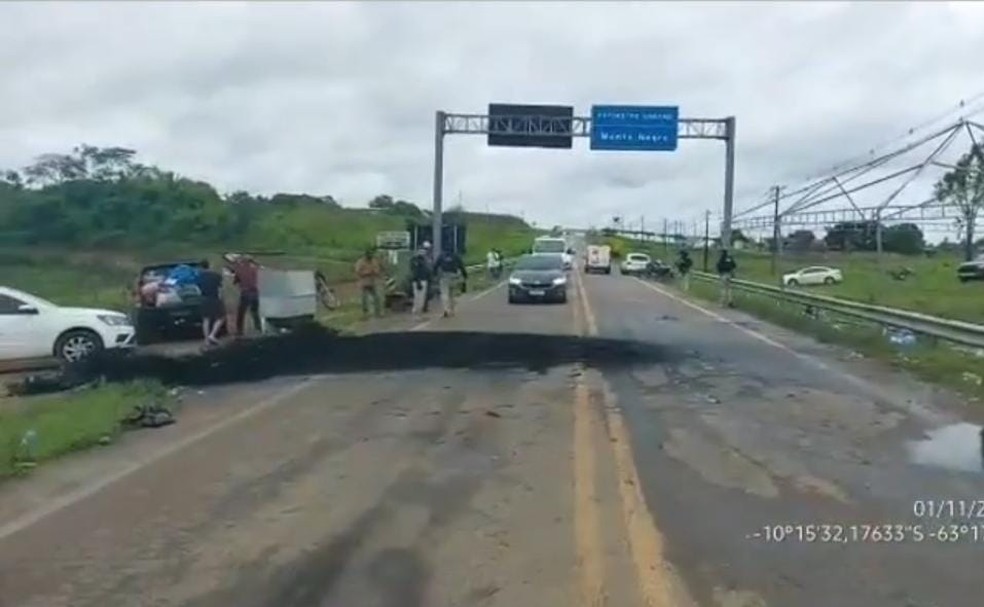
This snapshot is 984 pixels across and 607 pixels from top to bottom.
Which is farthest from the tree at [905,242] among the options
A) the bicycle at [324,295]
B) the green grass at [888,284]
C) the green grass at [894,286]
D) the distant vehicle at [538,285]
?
the bicycle at [324,295]

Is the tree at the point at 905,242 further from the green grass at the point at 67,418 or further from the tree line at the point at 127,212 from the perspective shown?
the green grass at the point at 67,418

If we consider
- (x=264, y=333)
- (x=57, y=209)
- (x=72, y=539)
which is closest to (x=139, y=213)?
(x=57, y=209)

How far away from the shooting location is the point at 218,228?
67562 mm

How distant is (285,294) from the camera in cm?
2584

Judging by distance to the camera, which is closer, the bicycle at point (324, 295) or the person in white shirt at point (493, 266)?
the bicycle at point (324, 295)

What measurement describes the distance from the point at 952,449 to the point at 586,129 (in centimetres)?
3791

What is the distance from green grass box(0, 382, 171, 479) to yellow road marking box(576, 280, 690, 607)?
15.5 feet

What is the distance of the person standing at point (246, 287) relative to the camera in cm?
2331

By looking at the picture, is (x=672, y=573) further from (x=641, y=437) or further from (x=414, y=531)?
(x=641, y=437)

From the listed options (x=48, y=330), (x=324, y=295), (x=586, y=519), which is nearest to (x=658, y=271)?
(x=324, y=295)

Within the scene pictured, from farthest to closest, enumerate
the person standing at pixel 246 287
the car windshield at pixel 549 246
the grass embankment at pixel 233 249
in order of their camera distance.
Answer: the car windshield at pixel 549 246, the grass embankment at pixel 233 249, the person standing at pixel 246 287

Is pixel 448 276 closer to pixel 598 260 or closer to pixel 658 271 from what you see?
pixel 658 271

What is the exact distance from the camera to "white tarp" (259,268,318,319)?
25.0 meters

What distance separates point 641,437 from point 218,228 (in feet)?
194
